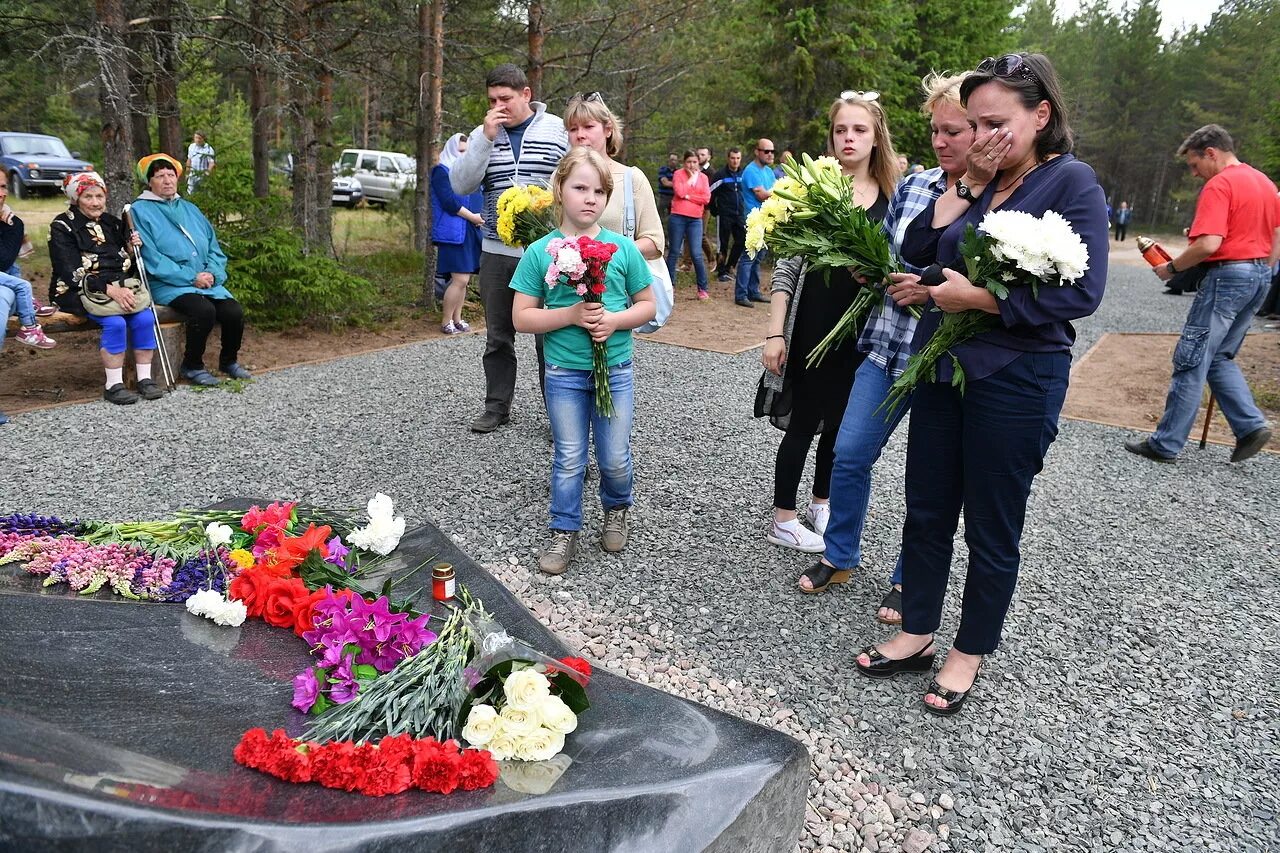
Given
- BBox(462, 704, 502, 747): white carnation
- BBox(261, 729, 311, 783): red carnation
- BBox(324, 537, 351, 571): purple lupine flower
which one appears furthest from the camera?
BBox(324, 537, 351, 571): purple lupine flower

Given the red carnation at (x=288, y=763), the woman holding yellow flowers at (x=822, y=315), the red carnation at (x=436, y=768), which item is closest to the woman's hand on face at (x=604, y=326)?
the woman holding yellow flowers at (x=822, y=315)

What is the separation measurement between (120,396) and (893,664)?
5.40m

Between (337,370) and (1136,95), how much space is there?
5157 centimetres

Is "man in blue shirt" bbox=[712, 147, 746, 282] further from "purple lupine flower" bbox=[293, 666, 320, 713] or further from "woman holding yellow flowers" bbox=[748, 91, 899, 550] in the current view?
"purple lupine flower" bbox=[293, 666, 320, 713]

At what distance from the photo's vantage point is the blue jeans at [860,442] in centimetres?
314

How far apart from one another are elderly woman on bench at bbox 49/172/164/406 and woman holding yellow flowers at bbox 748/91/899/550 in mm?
4668

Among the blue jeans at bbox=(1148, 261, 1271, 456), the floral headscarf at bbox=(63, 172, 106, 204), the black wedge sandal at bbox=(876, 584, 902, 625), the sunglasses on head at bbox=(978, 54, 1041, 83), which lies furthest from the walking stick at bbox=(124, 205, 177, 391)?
the blue jeans at bbox=(1148, 261, 1271, 456)

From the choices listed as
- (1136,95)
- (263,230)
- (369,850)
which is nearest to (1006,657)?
(369,850)

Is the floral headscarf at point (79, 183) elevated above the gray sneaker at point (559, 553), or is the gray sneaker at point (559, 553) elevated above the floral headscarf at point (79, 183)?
the floral headscarf at point (79, 183)

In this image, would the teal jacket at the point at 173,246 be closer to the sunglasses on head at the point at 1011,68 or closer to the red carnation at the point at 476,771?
the red carnation at the point at 476,771

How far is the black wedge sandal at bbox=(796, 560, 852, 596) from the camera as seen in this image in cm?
359

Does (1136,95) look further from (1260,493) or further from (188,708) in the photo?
(188,708)


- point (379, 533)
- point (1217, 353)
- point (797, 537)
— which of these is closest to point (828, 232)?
point (797, 537)

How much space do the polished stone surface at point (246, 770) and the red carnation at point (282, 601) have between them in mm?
75
